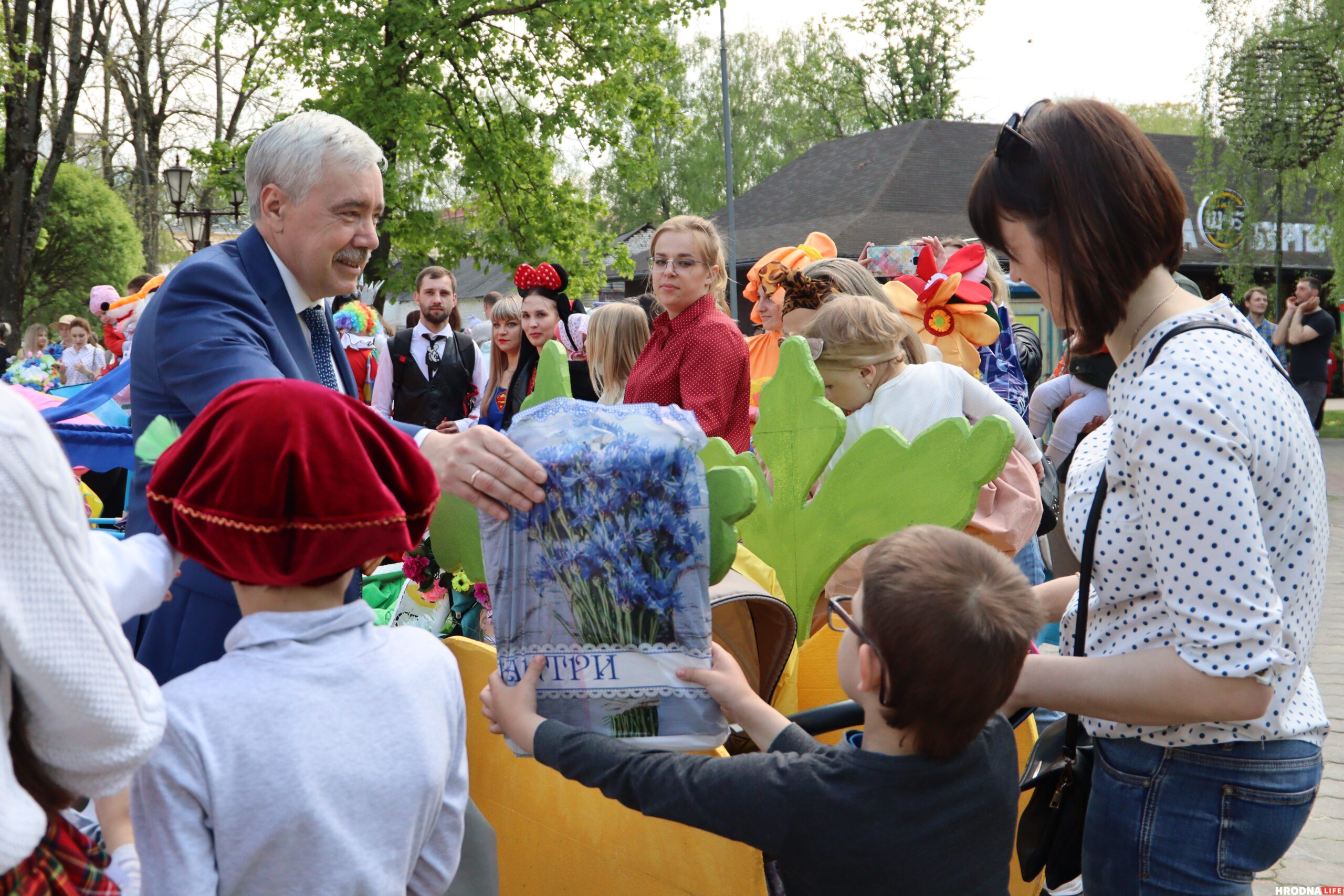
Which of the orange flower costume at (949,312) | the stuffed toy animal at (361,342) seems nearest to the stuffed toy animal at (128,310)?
the stuffed toy animal at (361,342)

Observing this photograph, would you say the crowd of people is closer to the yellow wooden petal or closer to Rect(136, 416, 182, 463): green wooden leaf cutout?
Rect(136, 416, 182, 463): green wooden leaf cutout

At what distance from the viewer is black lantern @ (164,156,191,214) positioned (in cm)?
1478

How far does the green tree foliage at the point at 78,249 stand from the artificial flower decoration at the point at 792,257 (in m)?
24.0

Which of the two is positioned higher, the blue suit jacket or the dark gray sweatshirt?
the blue suit jacket

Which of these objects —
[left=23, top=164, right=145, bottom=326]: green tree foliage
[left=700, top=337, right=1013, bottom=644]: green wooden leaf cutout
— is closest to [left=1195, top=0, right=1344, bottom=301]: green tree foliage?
[left=700, top=337, right=1013, bottom=644]: green wooden leaf cutout

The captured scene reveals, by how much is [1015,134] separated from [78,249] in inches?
1098

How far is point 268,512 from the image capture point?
1.28m

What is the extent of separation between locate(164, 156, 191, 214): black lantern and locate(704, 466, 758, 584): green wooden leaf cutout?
14948mm

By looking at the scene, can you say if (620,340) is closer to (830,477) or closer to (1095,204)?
(830,477)

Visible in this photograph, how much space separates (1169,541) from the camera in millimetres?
1361

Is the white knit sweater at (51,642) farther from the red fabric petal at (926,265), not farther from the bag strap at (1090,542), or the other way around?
the red fabric petal at (926,265)

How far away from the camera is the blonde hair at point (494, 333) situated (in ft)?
22.1

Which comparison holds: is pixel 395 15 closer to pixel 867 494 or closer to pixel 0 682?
pixel 867 494

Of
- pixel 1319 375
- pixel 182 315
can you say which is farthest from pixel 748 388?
pixel 1319 375
